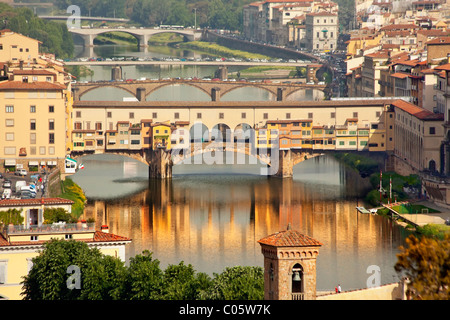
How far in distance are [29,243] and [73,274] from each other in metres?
2.62

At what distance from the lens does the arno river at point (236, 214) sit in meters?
42.0

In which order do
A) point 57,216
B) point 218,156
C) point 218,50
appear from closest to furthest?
point 57,216, point 218,156, point 218,50

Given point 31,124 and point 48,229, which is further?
point 31,124

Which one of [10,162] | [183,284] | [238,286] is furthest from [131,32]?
[238,286]

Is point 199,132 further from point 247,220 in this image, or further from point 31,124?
point 247,220

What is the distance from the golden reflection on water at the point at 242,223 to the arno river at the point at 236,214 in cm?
3

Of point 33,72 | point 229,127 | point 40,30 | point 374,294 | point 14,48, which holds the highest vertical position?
point 40,30

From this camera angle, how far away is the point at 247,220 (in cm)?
5041

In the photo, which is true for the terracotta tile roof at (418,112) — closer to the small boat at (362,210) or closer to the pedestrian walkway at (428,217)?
the pedestrian walkway at (428,217)

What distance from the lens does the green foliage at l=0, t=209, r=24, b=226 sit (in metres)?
38.6

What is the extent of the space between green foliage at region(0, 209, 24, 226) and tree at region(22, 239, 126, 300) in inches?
196

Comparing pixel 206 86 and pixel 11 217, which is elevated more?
pixel 206 86

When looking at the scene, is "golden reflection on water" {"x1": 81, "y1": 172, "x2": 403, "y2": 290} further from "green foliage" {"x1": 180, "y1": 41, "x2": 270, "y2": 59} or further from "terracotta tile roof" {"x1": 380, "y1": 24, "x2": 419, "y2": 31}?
"green foliage" {"x1": 180, "y1": 41, "x2": 270, "y2": 59}
